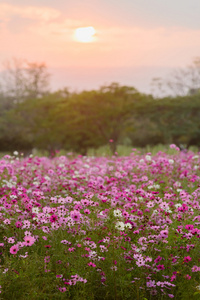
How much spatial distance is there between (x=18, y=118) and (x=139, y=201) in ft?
76.6

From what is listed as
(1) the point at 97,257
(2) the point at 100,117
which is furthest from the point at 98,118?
(1) the point at 97,257

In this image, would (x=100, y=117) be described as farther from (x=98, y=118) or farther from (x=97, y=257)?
(x=97, y=257)

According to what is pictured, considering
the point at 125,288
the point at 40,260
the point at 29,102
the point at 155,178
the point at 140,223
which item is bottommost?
the point at 125,288

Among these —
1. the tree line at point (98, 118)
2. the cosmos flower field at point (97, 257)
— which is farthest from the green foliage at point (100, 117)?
the cosmos flower field at point (97, 257)

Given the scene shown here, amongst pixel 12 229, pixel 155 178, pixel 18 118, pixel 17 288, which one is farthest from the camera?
pixel 18 118

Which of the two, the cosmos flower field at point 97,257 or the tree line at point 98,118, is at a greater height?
the tree line at point 98,118

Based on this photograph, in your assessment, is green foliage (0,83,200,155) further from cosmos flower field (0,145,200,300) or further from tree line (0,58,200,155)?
cosmos flower field (0,145,200,300)

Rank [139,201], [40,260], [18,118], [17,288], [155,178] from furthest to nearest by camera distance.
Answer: [18,118] < [155,178] < [139,201] < [40,260] < [17,288]

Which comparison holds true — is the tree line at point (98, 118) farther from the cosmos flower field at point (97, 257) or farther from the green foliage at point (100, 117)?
the cosmos flower field at point (97, 257)

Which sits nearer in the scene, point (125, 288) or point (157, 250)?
point (125, 288)

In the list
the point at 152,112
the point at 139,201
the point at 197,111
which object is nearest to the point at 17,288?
the point at 139,201

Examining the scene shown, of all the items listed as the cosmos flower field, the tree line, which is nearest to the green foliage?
the tree line

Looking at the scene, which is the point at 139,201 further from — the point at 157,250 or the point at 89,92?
the point at 89,92

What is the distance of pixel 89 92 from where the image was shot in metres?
23.2
